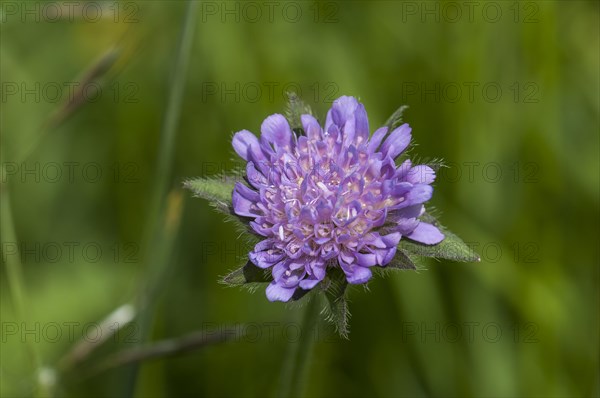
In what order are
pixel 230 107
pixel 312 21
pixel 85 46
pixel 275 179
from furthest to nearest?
1. pixel 85 46
2. pixel 312 21
3. pixel 230 107
4. pixel 275 179

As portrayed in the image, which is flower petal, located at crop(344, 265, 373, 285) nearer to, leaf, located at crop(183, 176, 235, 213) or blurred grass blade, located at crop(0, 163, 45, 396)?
leaf, located at crop(183, 176, 235, 213)

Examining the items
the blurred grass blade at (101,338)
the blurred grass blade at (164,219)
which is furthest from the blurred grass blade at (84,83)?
the blurred grass blade at (101,338)

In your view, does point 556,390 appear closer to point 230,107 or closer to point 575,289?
point 575,289

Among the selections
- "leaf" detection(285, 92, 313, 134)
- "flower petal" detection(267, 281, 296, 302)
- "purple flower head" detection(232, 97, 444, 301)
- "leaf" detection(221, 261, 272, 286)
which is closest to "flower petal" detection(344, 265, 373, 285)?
"purple flower head" detection(232, 97, 444, 301)

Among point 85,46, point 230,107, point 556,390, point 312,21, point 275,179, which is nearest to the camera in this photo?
point 275,179

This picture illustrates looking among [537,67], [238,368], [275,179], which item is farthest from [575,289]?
[275,179]

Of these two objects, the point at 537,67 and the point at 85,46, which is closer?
the point at 537,67
